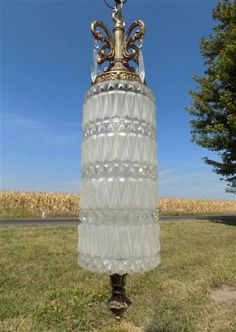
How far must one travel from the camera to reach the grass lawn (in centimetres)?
481

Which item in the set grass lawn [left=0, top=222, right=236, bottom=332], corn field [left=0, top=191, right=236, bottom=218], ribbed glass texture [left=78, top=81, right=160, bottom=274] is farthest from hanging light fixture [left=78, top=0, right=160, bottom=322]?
corn field [left=0, top=191, right=236, bottom=218]

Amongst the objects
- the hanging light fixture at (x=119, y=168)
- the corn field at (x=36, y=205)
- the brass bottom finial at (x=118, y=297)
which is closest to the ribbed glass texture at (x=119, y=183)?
the hanging light fixture at (x=119, y=168)

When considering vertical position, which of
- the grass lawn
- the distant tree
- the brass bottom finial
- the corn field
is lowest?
the grass lawn

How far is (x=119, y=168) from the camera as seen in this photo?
1890 millimetres

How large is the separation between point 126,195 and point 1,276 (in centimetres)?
632

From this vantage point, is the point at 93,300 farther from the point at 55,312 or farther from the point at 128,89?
the point at 128,89

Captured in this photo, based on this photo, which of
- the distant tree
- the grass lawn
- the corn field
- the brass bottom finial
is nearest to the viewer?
the brass bottom finial

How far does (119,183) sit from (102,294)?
453 centimetres

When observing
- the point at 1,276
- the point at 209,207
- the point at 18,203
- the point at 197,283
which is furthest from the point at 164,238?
the point at 209,207

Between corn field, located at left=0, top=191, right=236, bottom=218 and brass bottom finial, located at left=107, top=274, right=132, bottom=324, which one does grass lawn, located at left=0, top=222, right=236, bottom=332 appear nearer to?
brass bottom finial, located at left=107, top=274, right=132, bottom=324

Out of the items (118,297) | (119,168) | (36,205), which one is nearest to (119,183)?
(119,168)

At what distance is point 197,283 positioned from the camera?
683 centimetres

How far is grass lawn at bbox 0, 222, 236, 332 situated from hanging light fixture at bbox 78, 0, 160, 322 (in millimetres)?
591

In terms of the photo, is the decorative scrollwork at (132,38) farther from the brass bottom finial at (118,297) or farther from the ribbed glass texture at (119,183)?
the brass bottom finial at (118,297)
